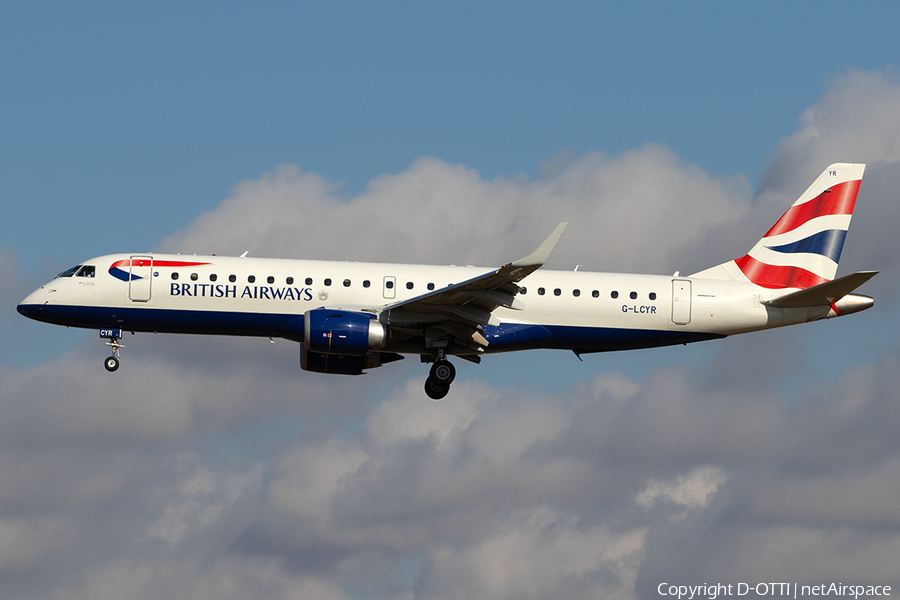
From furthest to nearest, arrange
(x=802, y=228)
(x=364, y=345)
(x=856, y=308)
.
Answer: (x=802, y=228) → (x=856, y=308) → (x=364, y=345)

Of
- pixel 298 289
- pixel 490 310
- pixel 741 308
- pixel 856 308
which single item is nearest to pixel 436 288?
pixel 490 310

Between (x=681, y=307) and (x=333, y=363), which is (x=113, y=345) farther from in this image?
(x=681, y=307)

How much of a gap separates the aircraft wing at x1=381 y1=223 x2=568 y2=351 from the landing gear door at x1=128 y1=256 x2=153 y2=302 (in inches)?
317

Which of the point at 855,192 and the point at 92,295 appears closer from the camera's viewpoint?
the point at 92,295

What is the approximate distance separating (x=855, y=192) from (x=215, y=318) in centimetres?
2491

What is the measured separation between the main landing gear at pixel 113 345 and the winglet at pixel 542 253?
14.6m

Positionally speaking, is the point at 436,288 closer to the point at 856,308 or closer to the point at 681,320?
the point at 681,320

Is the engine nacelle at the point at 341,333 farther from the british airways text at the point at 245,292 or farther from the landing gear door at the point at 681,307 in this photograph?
the landing gear door at the point at 681,307

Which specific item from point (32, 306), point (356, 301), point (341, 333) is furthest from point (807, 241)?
point (32, 306)

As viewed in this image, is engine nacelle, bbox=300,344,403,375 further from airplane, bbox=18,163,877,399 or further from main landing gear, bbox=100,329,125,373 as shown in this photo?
main landing gear, bbox=100,329,125,373

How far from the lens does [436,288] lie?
3888cm

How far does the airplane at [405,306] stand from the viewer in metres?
37.7

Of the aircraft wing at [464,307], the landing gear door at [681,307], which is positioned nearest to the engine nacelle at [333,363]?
the aircraft wing at [464,307]

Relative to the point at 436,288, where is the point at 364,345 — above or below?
below
